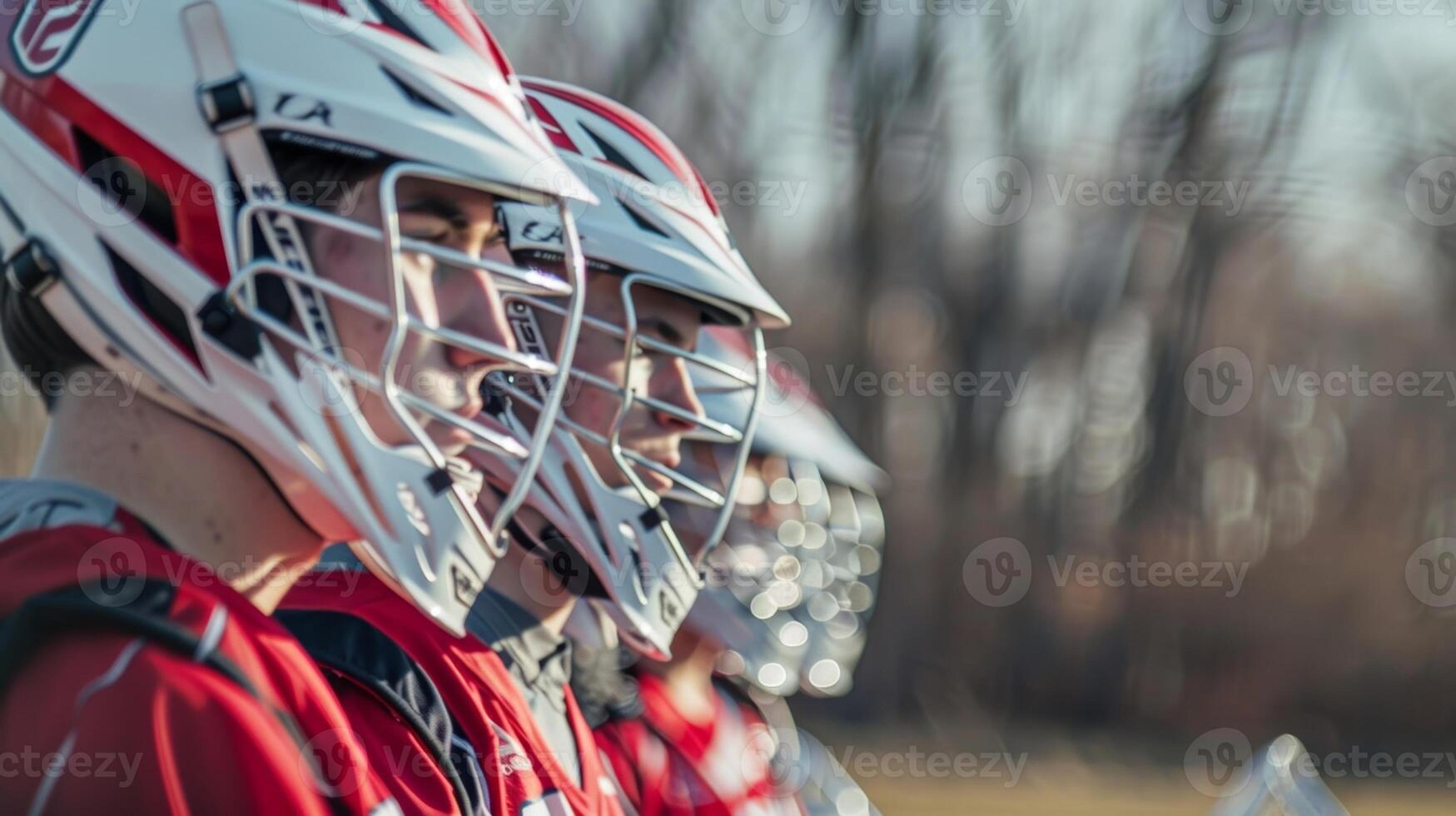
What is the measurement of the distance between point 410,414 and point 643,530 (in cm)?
84

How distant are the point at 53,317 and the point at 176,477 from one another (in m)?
0.23

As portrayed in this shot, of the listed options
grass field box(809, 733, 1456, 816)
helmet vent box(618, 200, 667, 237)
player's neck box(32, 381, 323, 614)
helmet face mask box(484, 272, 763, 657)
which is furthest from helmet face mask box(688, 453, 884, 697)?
grass field box(809, 733, 1456, 816)

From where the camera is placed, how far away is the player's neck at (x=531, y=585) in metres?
2.53

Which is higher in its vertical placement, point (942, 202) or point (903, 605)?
point (942, 202)

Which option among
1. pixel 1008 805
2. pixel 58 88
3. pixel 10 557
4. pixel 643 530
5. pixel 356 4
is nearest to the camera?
pixel 10 557

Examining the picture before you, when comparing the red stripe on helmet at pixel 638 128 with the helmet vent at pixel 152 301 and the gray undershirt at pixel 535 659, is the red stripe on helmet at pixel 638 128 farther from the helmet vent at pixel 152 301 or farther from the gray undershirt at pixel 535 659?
the helmet vent at pixel 152 301

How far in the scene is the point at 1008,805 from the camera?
9.45 metres

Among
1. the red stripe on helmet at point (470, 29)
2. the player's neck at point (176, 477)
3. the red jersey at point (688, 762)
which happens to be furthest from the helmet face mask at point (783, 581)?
the player's neck at point (176, 477)

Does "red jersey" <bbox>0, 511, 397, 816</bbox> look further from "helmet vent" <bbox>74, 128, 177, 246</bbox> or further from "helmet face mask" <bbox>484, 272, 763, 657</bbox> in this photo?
"helmet face mask" <bbox>484, 272, 763, 657</bbox>

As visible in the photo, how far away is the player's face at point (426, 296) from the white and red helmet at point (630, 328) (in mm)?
449

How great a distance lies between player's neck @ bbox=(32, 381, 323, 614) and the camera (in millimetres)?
1516

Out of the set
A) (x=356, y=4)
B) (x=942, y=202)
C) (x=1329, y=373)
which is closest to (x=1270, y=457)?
(x=1329, y=373)

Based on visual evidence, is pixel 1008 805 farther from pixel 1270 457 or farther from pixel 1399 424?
pixel 1399 424

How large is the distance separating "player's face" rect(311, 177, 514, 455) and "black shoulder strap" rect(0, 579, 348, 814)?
0.38 m
